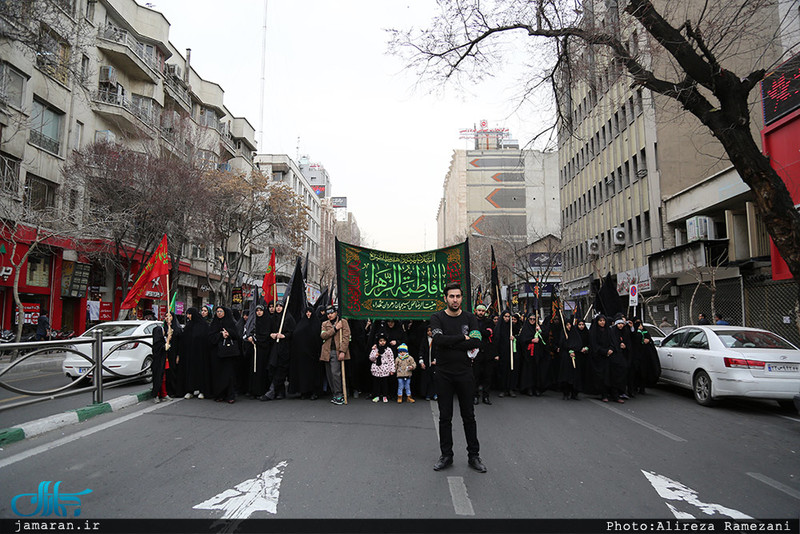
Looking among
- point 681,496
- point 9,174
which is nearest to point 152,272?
point 681,496

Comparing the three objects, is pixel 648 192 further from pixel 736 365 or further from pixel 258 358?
pixel 258 358

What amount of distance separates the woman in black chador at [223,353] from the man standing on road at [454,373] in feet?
17.4

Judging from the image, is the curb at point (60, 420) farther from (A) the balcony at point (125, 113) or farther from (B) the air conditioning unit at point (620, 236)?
(B) the air conditioning unit at point (620, 236)

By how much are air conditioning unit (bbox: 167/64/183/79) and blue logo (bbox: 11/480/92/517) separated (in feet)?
107

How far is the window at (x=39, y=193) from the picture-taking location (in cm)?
1964

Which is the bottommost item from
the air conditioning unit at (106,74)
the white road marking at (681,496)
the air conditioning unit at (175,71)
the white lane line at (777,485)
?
the white lane line at (777,485)

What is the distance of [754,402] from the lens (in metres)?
10.2

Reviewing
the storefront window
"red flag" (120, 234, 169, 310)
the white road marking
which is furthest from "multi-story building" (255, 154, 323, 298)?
the white road marking

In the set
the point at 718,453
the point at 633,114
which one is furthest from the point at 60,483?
the point at 633,114

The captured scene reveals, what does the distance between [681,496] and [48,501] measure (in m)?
5.55

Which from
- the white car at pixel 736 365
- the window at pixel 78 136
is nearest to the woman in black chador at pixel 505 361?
the white car at pixel 736 365
